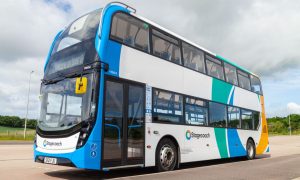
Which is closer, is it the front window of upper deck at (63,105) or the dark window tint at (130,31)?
the front window of upper deck at (63,105)

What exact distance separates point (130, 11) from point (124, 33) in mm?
893

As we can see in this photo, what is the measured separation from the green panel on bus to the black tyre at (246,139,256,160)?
3298mm

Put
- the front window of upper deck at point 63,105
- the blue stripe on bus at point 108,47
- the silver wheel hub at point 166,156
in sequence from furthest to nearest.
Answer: the silver wheel hub at point 166,156
the blue stripe on bus at point 108,47
the front window of upper deck at point 63,105

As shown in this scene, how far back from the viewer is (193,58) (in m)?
11.7

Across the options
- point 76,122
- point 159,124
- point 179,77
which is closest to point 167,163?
point 159,124

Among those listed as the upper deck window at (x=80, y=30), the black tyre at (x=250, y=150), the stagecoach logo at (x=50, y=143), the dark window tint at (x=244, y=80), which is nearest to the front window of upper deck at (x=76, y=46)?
the upper deck window at (x=80, y=30)

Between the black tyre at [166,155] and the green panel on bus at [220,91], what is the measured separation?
342cm

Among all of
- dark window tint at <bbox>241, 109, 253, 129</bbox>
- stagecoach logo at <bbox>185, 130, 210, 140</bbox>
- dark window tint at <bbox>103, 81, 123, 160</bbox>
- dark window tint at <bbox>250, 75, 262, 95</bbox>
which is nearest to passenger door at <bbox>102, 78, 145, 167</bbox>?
dark window tint at <bbox>103, 81, 123, 160</bbox>

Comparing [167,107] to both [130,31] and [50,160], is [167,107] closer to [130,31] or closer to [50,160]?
[130,31]

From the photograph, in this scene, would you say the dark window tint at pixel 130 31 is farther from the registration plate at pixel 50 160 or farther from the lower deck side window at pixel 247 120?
the lower deck side window at pixel 247 120

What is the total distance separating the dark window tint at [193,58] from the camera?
36.8 feet

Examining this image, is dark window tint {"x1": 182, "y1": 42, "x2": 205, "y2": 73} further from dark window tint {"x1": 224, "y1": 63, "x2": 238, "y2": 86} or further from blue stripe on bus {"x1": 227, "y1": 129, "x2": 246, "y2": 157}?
blue stripe on bus {"x1": 227, "y1": 129, "x2": 246, "y2": 157}

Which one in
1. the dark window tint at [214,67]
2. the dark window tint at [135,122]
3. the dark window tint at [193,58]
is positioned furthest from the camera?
the dark window tint at [214,67]

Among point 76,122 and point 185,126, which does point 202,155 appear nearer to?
point 185,126
